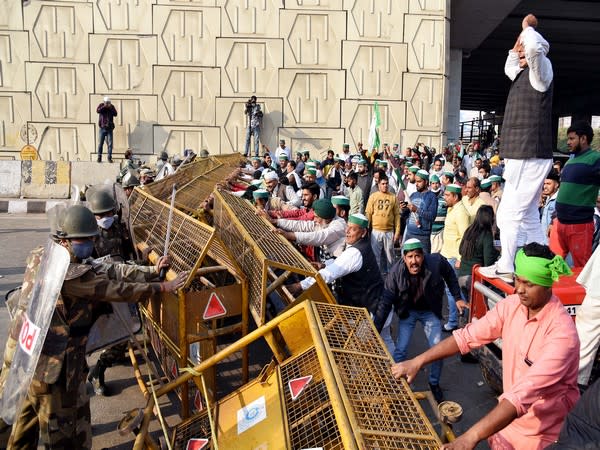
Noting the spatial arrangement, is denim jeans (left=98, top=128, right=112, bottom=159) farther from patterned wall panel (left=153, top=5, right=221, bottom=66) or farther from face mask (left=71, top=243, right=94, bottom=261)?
face mask (left=71, top=243, right=94, bottom=261)

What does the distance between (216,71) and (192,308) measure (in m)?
17.0

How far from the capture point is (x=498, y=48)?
2697cm

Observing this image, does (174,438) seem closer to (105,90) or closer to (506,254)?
(506,254)

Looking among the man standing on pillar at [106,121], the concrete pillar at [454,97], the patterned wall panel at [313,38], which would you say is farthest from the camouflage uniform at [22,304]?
the concrete pillar at [454,97]

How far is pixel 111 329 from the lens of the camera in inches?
142

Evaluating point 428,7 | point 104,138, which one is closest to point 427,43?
point 428,7

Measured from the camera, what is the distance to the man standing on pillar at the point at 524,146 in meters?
4.25

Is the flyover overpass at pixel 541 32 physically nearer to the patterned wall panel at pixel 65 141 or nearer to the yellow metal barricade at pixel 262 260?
the patterned wall panel at pixel 65 141

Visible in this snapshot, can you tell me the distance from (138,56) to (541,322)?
63.1 feet

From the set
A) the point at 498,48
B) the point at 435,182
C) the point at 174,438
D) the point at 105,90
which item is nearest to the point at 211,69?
the point at 105,90

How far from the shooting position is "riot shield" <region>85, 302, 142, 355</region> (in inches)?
137

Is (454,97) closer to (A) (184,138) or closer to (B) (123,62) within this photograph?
(A) (184,138)

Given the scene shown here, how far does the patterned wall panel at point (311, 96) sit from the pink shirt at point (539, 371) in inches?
708

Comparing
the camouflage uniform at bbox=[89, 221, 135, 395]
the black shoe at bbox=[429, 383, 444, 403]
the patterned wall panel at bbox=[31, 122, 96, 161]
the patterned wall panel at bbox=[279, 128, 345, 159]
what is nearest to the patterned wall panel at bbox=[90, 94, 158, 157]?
the patterned wall panel at bbox=[31, 122, 96, 161]
